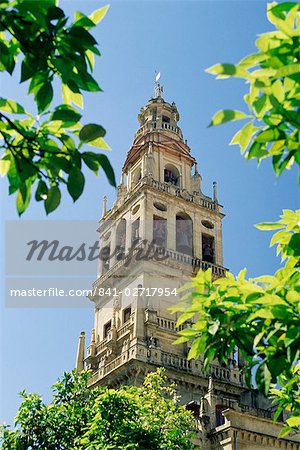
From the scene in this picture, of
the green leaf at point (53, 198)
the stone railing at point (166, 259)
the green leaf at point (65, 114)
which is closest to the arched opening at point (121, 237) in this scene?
the stone railing at point (166, 259)

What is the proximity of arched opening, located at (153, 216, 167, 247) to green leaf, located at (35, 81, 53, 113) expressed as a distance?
40103 mm

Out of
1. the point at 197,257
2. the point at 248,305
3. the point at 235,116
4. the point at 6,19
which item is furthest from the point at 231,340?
the point at 197,257

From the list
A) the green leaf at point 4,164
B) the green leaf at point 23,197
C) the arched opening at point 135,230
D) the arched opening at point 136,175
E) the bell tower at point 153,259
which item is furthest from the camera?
the arched opening at point 136,175

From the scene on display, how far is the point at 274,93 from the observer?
209 inches

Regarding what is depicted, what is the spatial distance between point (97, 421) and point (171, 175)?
32775 millimetres

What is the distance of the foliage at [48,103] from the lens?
495cm

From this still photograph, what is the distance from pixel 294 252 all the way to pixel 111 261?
41.6 meters

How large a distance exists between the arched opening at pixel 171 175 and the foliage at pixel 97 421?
26.1m

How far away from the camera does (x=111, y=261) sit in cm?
4819

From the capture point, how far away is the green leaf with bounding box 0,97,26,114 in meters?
Result: 5.22

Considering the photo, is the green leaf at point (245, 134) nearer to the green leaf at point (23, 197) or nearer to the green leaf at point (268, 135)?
the green leaf at point (268, 135)

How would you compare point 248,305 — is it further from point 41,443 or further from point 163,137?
point 163,137

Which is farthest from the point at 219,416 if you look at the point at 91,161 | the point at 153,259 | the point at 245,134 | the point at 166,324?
the point at 91,161

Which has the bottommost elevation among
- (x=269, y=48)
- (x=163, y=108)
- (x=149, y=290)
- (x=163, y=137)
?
(x=269, y=48)
